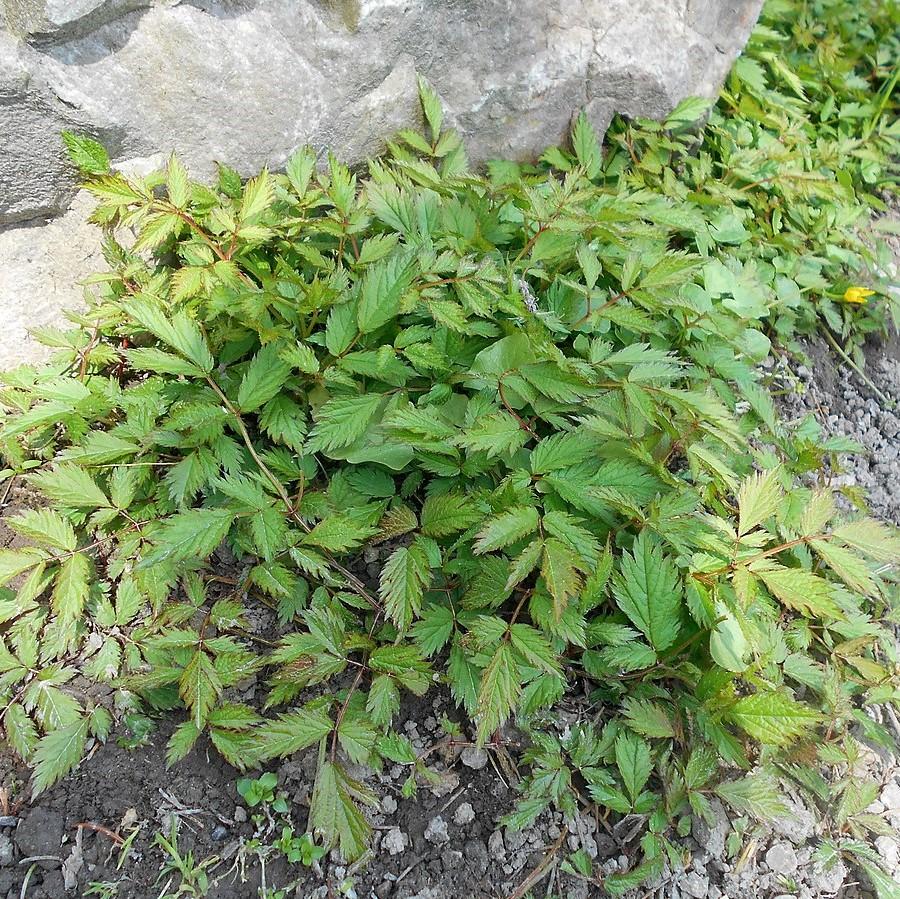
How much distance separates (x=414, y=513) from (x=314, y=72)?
1.38 meters

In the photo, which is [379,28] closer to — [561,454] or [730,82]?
[561,454]

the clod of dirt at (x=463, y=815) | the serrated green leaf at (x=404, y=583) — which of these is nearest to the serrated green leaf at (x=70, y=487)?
the serrated green leaf at (x=404, y=583)

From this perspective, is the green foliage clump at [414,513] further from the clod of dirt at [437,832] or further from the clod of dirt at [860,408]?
the clod of dirt at [860,408]

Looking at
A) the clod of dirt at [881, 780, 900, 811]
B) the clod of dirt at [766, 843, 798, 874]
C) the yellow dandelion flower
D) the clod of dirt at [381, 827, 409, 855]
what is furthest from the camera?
the yellow dandelion flower

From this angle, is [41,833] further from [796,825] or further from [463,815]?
[796,825]

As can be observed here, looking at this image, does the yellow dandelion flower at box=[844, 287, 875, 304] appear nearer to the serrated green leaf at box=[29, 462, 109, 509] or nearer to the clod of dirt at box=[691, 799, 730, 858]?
the clod of dirt at box=[691, 799, 730, 858]

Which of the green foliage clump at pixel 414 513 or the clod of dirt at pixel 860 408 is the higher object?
the green foliage clump at pixel 414 513

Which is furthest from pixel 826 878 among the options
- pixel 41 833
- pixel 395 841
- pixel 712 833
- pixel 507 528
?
pixel 41 833

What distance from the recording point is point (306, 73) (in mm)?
2164

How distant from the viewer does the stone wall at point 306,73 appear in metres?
1.88

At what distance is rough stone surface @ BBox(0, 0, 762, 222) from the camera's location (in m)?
1.88

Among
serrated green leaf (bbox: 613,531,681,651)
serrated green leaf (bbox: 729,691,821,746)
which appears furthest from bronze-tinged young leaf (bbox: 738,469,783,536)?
serrated green leaf (bbox: 729,691,821,746)

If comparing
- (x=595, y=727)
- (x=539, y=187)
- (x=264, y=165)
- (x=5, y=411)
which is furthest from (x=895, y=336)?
(x=5, y=411)

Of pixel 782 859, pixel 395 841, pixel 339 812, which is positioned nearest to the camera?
pixel 339 812
